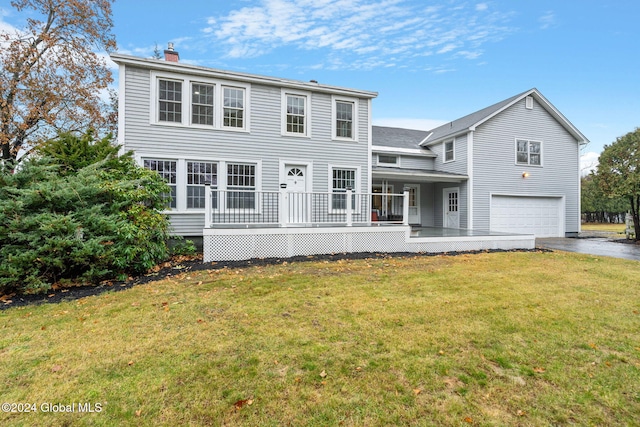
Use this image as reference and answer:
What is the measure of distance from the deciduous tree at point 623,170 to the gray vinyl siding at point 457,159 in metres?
6.85

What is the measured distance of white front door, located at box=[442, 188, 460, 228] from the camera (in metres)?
14.7

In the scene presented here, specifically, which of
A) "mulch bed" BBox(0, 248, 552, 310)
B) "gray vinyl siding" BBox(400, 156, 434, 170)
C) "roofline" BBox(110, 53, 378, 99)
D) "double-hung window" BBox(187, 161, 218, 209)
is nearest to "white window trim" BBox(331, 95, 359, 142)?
"roofline" BBox(110, 53, 378, 99)

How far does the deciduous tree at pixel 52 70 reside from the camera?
12.2 metres

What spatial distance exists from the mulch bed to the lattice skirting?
285 mm

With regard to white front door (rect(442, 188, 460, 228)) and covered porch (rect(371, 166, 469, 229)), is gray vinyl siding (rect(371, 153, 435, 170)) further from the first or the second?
white front door (rect(442, 188, 460, 228))

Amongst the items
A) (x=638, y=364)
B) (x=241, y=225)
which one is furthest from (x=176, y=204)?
(x=638, y=364)

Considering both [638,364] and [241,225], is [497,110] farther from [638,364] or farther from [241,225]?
[638,364]

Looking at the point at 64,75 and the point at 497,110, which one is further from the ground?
the point at 64,75

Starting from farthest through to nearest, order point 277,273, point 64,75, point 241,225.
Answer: point 64,75 < point 241,225 < point 277,273

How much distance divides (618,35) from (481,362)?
745 inches

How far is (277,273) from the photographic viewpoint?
6.23m

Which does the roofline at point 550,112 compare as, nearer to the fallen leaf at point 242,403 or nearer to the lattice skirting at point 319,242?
the lattice skirting at point 319,242

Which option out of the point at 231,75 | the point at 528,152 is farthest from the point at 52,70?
the point at 528,152

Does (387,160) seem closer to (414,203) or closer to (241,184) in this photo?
(414,203)
